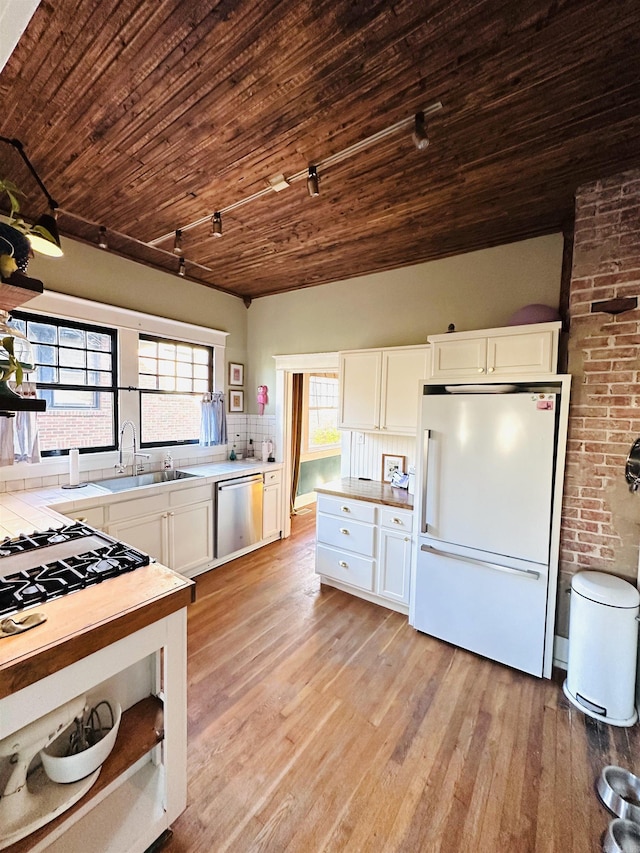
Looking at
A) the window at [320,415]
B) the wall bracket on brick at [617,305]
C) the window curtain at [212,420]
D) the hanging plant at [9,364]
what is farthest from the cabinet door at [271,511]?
the wall bracket on brick at [617,305]

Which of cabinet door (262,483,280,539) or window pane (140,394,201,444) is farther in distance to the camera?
cabinet door (262,483,280,539)

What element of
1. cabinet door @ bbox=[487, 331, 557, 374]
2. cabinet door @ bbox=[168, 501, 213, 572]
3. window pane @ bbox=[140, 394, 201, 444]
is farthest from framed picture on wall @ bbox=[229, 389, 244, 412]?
cabinet door @ bbox=[487, 331, 557, 374]

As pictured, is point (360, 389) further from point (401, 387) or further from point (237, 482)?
point (237, 482)

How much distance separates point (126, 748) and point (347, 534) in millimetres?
2058

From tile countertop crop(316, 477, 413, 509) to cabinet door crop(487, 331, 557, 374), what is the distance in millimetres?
1203

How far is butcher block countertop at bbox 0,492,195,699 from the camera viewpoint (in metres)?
0.90

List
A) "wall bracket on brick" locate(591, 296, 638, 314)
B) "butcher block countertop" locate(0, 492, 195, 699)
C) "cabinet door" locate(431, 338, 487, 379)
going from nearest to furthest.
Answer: "butcher block countertop" locate(0, 492, 195, 699)
"wall bracket on brick" locate(591, 296, 638, 314)
"cabinet door" locate(431, 338, 487, 379)

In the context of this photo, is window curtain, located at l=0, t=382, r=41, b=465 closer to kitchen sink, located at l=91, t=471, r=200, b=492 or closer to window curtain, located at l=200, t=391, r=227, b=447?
kitchen sink, located at l=91, t=471, r=200, b=492

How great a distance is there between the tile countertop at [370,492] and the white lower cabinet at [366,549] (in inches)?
1.9

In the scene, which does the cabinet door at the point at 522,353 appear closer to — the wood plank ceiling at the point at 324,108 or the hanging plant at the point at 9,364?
the wood plank ceiling at the point at 324,108

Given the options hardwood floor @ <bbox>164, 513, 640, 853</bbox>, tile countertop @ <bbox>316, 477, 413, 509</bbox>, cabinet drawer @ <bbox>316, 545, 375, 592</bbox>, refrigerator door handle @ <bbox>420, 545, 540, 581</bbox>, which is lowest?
hardwood floor @ <bbox>164, 513, 640, 853</bbox>

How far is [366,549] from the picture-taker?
2.96 m

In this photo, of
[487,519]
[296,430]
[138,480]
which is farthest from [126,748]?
[296,430]

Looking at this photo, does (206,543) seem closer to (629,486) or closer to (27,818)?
(27,818)
